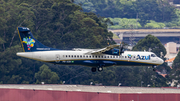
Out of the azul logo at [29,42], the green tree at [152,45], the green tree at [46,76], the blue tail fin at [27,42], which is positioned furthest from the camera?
the green tree at [152,45]

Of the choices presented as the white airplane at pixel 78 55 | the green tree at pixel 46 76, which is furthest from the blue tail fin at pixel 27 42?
the green tree at pixel 46 76

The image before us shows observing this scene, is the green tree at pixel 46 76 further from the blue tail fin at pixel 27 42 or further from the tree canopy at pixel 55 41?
the blue tail fin at pixel 27 42

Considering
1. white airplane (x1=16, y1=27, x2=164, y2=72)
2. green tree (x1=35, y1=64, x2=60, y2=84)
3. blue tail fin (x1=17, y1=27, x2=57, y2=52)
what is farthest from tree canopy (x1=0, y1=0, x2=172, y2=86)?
white airplane (x1=16, y1=27, x2=164, y2=72)

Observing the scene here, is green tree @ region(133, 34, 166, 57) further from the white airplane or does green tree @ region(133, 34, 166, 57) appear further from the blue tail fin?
the blue tail fin

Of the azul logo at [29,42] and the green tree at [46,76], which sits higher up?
the azul logo at [29,42]

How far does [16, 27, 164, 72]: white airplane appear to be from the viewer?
219 ft

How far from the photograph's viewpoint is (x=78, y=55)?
2670 inches

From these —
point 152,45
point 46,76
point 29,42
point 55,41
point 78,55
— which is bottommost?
point 46,76

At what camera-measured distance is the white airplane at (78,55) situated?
66.8m

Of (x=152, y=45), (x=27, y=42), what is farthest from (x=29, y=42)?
(x=152, y=45)

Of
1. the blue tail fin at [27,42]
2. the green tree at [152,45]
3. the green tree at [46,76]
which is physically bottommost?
the green tree at [46,76]

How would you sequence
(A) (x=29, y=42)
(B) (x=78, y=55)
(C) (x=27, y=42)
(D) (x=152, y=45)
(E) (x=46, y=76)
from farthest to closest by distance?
1. (D) (x=152, y=45)
2. (E) (x=46, y=76)
3. (A) (x=29, y=42)
4. (C) (x=27, y=42)
5. (B) (x=78, y=55)

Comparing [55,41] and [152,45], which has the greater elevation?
[55,41]

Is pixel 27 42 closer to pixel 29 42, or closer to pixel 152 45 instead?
pixel 29 42
